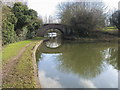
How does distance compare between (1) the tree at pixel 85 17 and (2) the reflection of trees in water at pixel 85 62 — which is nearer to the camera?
(2) the reflection of trees in water at pixel 85 62

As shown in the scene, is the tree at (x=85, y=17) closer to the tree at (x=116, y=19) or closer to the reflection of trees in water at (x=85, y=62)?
the tree at (x=116, y=19)

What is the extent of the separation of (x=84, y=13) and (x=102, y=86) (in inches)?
857

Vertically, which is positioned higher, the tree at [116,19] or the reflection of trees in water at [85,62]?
the tree at [116,19]

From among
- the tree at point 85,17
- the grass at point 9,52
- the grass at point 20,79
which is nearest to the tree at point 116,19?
the tree at point 85,17

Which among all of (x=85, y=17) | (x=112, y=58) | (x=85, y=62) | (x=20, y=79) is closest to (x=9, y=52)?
(x=20, y=79)

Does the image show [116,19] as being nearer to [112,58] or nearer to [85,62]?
[112,58]

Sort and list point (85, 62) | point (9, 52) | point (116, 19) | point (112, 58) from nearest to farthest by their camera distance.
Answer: point (85, 62) → point (9, 52) → point (112, 58) → point (116, 19)

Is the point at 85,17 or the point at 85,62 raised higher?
the point at 85,17

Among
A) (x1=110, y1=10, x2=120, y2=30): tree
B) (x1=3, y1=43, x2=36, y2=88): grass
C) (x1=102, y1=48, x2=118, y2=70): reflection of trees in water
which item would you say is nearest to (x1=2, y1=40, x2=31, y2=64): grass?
(x1=3, y1=43, x2=36, y2=88): grass

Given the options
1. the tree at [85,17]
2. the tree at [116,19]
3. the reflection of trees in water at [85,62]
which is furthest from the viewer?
the tree at [116,19]

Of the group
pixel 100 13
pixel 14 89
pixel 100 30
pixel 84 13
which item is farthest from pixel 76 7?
pixel 14 89

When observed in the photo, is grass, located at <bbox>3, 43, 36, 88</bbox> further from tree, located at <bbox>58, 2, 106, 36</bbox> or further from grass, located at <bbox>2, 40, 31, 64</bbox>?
tree, located at <bbox>58, 2, 106, 36</bbox>

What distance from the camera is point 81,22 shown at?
25.3 m

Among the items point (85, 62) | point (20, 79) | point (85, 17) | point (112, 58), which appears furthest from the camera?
point (85, 17)
